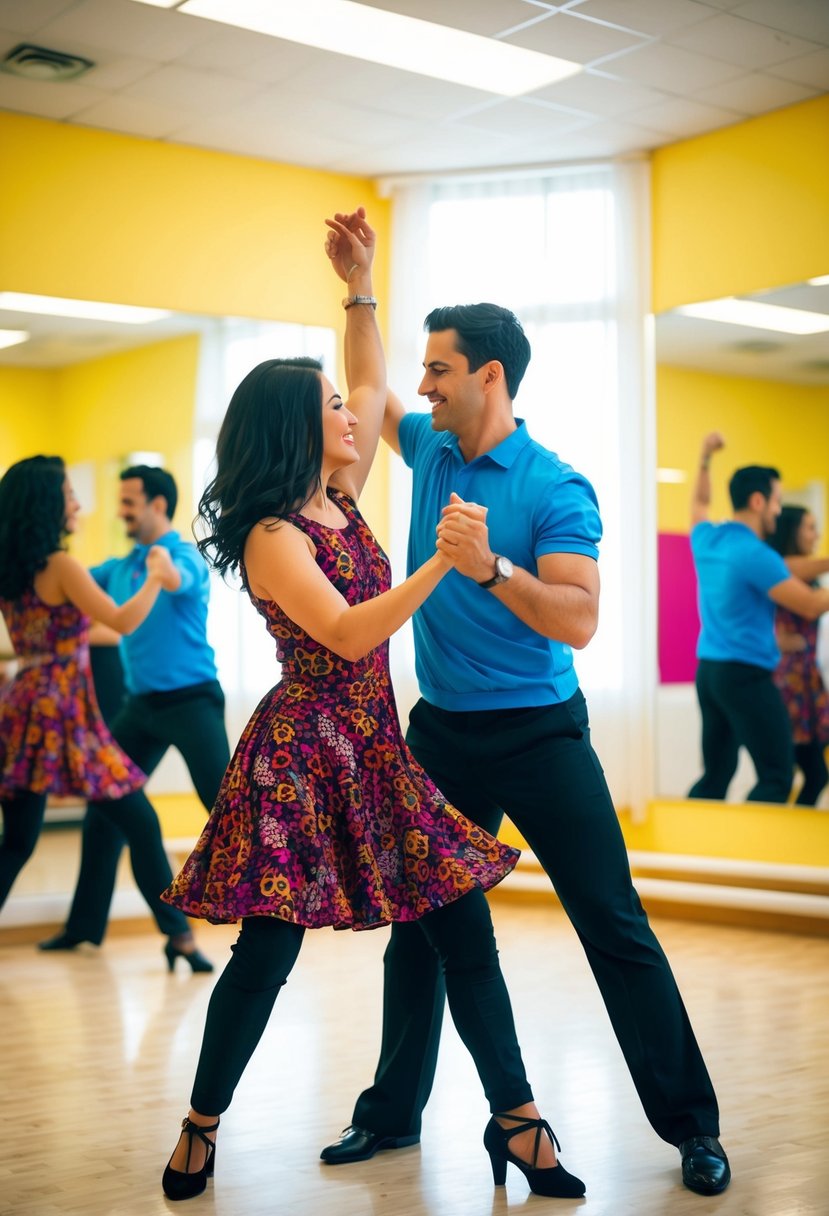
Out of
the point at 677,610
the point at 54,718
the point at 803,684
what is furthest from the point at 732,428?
the point at 54,718

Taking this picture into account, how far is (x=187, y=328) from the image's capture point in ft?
18.7

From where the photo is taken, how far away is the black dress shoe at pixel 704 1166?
2.61 m

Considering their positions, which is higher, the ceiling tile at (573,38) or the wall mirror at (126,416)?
the ceiling tile at (573,38)

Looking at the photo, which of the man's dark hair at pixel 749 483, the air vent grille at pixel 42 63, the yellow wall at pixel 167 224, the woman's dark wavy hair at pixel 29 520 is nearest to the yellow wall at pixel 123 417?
the yellow wall at pixel 167 224

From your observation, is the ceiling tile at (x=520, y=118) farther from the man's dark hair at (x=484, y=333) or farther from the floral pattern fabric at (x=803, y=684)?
the man's dark hair at (x=484, y=333)

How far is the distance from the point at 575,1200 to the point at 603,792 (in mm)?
722

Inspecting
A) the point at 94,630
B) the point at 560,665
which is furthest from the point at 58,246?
the point at 560,665

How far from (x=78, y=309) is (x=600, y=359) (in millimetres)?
2035

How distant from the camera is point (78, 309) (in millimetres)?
5453

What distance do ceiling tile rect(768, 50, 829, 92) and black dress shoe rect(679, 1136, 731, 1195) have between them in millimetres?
3612

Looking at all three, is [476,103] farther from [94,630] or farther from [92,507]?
[94,630]

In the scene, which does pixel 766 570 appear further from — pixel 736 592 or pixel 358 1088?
pixel 358 1088

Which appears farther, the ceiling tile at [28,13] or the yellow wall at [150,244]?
the yellow wall at [150,244]

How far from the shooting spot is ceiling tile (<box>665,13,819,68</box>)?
182 inches
